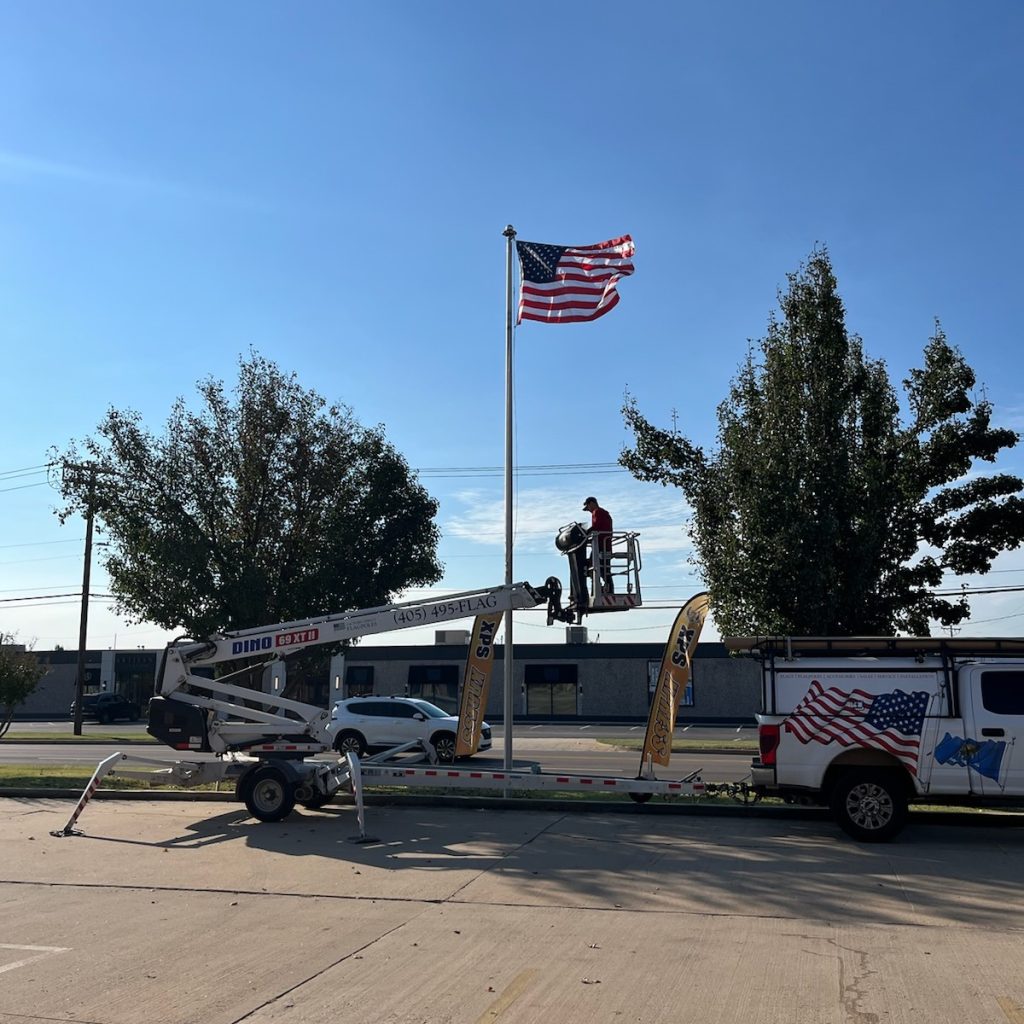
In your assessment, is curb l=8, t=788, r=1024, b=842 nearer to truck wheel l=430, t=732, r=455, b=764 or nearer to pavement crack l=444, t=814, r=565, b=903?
pavement crack l=444, t=814, r=565, b=903

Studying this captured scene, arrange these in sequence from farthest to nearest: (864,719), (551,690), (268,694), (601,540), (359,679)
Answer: (359,679) < (551,690) < (268,694) < (601,540) < (864,719)

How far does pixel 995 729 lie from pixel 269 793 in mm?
8601

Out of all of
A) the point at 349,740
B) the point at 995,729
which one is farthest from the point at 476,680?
the point at 995,729

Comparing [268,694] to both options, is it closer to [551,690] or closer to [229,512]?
[229,512]

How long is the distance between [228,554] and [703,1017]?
47.9 ft

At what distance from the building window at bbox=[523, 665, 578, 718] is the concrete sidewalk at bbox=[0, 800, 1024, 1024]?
3666 cm

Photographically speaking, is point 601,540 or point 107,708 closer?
point 601,540

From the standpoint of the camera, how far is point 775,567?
1691cm

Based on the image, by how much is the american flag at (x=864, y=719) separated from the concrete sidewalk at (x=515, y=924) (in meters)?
1.10

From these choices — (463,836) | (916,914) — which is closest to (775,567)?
(463,836)

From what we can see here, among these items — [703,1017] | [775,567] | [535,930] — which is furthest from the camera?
[775,567]

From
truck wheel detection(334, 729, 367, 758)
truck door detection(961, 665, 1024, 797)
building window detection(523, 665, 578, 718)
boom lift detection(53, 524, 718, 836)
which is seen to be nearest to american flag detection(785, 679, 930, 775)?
truck door detection(961, 665, 1024, 797)

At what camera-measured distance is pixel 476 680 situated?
18.9m

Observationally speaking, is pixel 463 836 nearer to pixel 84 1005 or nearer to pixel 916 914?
pixel 916 914
